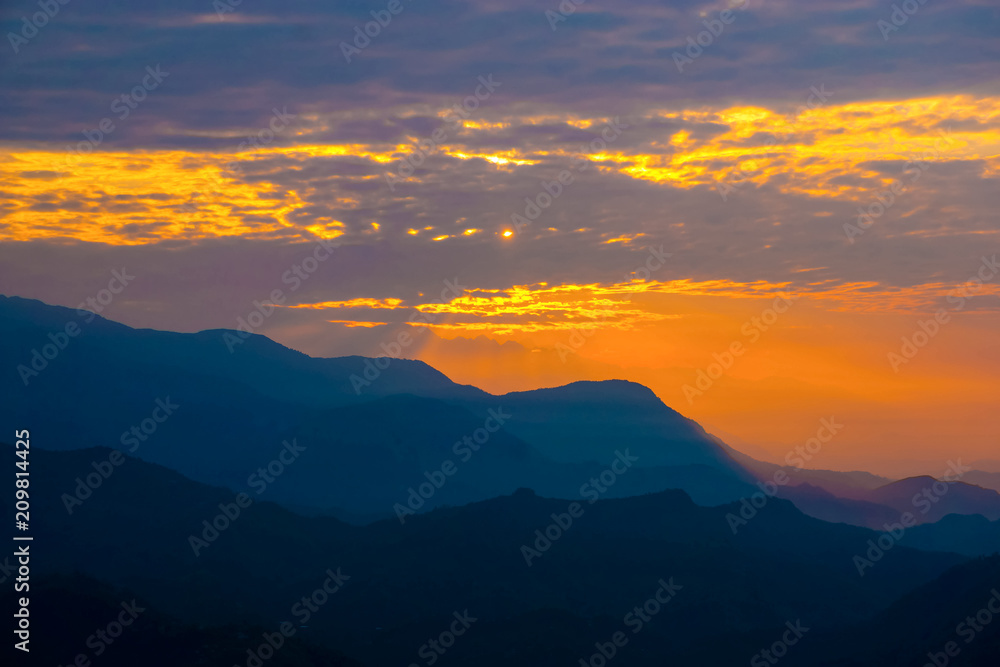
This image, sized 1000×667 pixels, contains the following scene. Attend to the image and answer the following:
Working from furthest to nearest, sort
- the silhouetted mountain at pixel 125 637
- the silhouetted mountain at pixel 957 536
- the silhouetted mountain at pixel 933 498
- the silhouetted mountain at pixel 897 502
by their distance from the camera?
1. the silhouetted mountain at pixel 933 498
2. the silhouetted mountain at pixel 897 502
3. the silhouetted mountain at pixel 957 536
4. the silhouetted mountain at pixel 125 637

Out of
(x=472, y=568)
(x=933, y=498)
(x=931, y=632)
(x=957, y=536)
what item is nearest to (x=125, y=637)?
(x=472, y=568)

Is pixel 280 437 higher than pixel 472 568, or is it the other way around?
pixel 472 568

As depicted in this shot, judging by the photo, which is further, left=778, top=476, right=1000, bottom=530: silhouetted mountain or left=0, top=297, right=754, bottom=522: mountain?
left=778, top=476, right=1000, bottom=530: silhouetted mountain

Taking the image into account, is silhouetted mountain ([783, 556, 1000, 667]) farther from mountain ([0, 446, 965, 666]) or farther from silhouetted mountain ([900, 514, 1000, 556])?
silhouetted mountain ([900, 514, 1000, 556])

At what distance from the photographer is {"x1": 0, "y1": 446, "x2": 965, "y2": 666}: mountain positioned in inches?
2280

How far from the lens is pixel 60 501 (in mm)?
78438

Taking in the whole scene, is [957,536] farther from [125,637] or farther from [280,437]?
[125,637]

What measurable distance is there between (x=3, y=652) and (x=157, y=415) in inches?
5037

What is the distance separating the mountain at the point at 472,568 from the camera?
57.9 meters

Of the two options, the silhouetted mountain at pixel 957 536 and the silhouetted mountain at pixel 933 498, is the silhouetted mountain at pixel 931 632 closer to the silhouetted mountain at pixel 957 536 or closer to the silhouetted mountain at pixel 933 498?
the silhouetted mountain at pixel 957 536

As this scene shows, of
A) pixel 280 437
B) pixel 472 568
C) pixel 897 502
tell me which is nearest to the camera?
pixel 472 568

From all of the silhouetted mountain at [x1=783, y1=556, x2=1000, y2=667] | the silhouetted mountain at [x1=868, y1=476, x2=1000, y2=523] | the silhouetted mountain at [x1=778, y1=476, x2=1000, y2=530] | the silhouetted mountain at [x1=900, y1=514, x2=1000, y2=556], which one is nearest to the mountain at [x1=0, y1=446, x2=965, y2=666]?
the silhouetted mountain at [x1=783, y1=556, x2=1000, y2=667]

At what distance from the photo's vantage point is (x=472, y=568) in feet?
239

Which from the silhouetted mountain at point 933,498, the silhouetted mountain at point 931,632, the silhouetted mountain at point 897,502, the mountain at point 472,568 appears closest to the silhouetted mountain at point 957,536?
the silhouetted mountain at point 897,502
